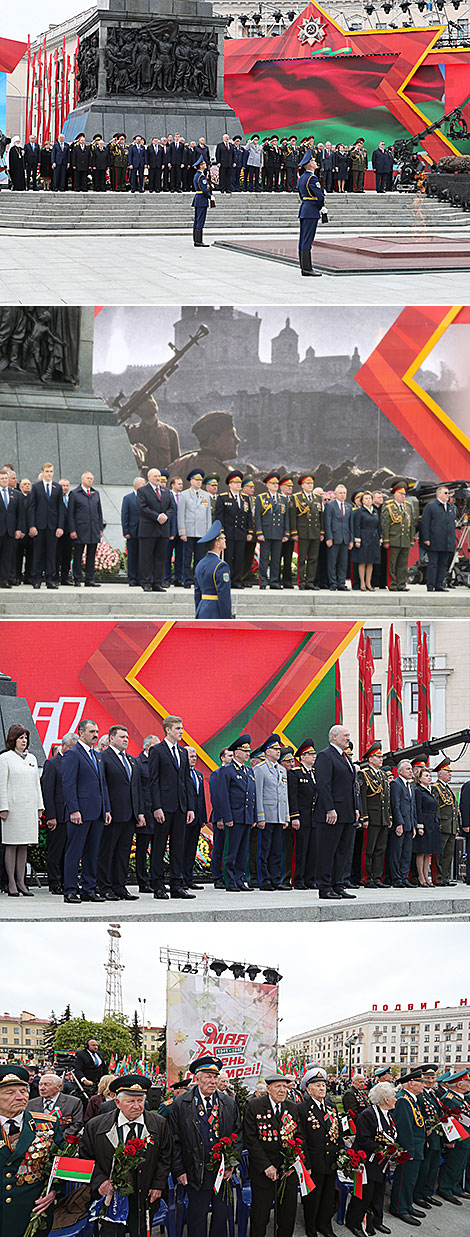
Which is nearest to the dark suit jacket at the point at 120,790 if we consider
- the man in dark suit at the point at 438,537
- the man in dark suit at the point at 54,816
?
the man in dark suit at the point at 54,816

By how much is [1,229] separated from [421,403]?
973 centimetres

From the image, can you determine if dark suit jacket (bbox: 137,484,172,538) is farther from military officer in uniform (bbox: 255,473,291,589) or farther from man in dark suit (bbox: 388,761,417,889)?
man in dark suit (bbox: 388,761,417,889)

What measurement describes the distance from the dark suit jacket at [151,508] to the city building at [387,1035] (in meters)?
4.97

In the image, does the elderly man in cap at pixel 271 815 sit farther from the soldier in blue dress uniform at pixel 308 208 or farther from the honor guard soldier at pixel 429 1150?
the soldier in blue dress uniform at pixel 308 208

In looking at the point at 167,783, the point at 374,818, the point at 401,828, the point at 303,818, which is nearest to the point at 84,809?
the point at 167,783

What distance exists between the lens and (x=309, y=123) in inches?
1214

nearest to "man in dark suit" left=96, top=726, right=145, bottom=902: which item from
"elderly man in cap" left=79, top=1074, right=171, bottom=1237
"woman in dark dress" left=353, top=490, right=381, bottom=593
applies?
"elderly man in cap" left=79, top=1074, right=171, bottom=1237

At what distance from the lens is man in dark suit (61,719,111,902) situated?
28.1 ft

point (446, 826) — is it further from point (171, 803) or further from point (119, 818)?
point (119, 818)

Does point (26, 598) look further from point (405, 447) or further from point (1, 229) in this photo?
point (1, 229)

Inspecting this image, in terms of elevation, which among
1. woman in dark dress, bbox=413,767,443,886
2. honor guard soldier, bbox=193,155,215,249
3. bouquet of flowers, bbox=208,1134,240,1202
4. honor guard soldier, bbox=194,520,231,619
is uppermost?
honor guard soldier, bbox=193,155,215,249

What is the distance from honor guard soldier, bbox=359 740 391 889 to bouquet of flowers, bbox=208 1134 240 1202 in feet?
10.7

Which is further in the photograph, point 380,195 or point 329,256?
point 380,195

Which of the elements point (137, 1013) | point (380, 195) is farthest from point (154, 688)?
point (380, 195)
